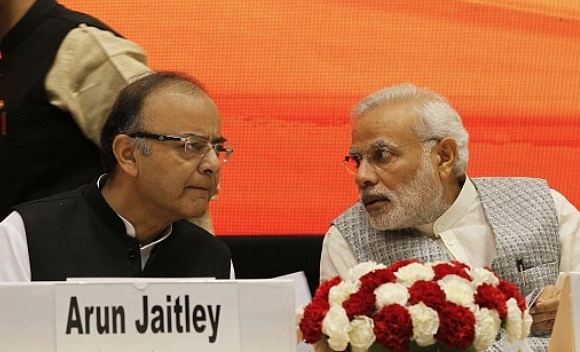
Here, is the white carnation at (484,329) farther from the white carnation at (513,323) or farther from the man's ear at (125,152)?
the man's ear at (125,152)

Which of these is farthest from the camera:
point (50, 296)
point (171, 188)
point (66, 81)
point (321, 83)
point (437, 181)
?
point (321, 83)

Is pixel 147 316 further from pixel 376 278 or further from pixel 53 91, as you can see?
pixel 53 91

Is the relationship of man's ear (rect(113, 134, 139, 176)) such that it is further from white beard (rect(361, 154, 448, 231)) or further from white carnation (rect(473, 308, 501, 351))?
white carnation (rect(473, 308, 501, 351))

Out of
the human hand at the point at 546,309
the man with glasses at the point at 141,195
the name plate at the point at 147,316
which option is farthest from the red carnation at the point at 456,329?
the man with glasses at the point at 141,195

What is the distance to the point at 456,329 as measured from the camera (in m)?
2.34

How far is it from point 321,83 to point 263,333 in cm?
200

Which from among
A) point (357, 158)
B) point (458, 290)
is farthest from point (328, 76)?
point (458, 290)

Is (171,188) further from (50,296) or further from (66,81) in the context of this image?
(50,296)

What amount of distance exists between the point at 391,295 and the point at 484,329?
189 millimetres

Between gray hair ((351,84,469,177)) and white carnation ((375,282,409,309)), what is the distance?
1332 mm

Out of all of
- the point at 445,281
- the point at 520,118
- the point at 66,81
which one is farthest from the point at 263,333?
the point at 520,118

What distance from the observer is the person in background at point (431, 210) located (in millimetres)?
3611

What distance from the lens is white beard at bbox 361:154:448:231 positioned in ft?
11.9

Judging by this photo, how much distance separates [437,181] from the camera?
3.74 meters
